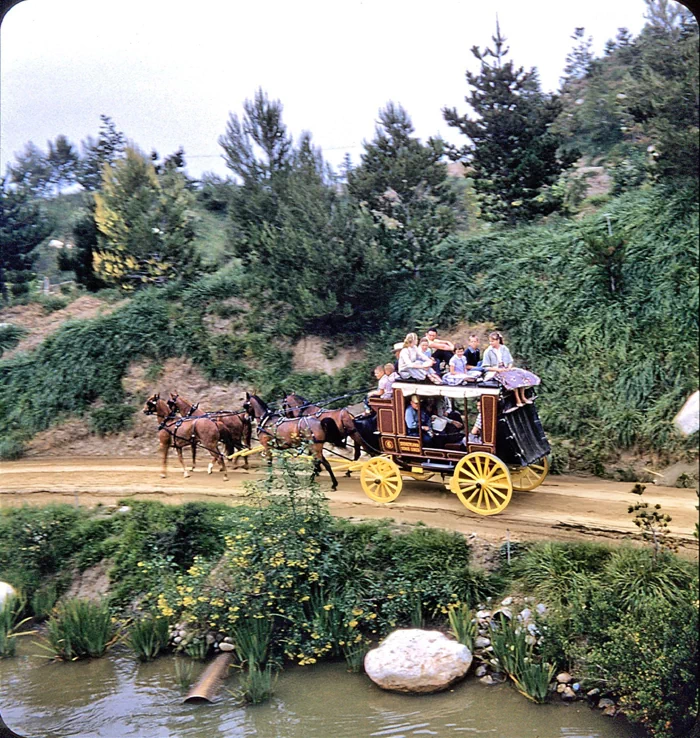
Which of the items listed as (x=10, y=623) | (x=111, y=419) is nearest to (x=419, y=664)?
(x=10, y=623)

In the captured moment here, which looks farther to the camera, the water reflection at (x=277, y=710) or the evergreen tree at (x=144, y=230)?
the evergreen tree at (x=144, y=230)

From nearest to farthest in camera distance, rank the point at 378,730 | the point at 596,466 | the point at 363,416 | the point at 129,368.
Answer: the point at 378,730
the point at 596,466
the point at 363,416
the point at 129,368

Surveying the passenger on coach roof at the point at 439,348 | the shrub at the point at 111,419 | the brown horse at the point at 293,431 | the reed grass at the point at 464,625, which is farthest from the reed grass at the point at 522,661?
the shrub at the point at 111,419

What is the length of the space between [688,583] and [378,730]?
→ 2.68 meters

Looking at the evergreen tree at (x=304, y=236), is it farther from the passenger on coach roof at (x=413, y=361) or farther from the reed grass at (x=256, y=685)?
the reed grass at (x=256, y=685)

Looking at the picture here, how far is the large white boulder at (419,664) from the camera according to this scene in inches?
254

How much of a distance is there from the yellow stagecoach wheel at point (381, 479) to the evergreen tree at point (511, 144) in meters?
2.80

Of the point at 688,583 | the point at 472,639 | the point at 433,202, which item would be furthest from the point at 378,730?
the point at 433,202

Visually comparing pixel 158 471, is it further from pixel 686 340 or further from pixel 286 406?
pixel 686 340

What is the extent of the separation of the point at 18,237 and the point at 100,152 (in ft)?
4.91

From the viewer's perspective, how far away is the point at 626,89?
744 centimetres

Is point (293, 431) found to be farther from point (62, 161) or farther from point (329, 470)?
point (62, 161)

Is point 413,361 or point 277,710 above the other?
point 413,361

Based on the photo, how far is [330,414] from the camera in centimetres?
803
